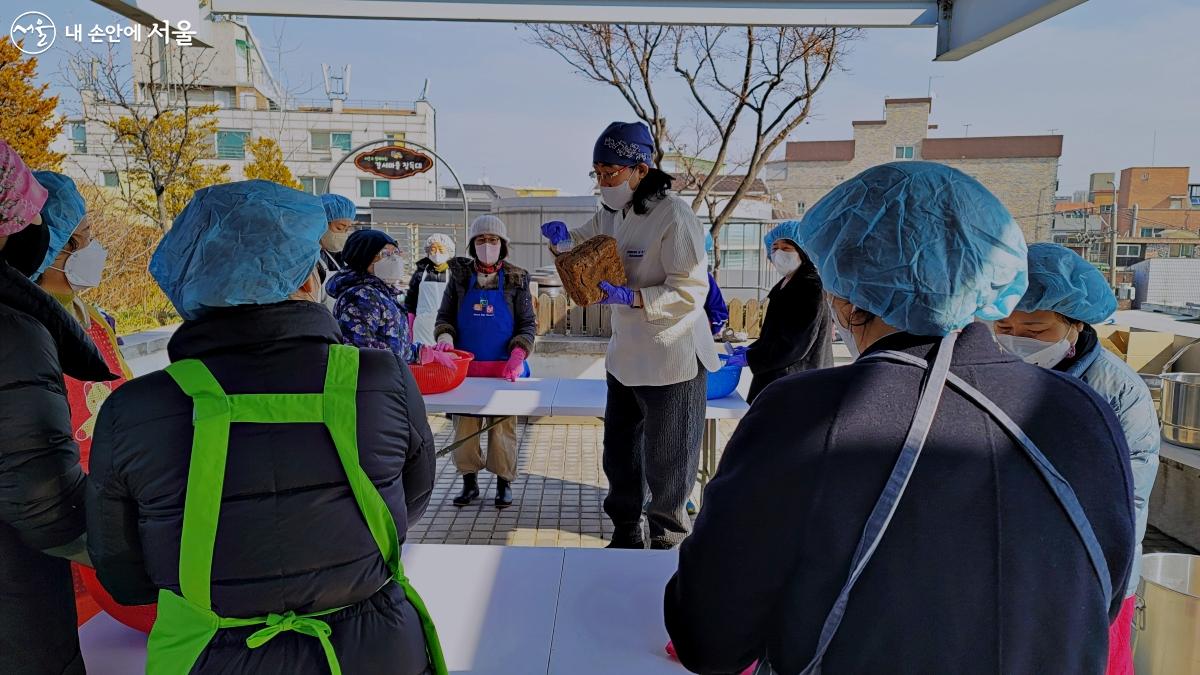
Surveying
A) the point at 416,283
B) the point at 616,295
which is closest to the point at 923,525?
the point at 616,295

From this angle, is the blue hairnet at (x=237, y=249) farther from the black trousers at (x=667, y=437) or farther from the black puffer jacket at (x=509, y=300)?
the black puffer jacket at (x=509, y=300)

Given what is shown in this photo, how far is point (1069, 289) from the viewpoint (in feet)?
6.55

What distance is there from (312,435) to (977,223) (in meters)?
1.08

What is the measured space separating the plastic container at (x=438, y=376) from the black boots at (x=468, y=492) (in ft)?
4.17

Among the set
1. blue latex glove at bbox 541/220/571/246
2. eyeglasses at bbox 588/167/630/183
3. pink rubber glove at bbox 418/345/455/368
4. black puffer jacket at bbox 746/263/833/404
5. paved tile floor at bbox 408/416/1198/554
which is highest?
eyeglasses at bbox 588/167/630/183

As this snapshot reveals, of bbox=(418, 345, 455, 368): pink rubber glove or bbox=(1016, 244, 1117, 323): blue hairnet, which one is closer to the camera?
bbox=(1016, 244, 1117, 323): blue hairnet

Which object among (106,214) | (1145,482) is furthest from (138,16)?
(106,214)

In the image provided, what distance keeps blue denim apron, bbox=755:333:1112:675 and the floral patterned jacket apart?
2.66m

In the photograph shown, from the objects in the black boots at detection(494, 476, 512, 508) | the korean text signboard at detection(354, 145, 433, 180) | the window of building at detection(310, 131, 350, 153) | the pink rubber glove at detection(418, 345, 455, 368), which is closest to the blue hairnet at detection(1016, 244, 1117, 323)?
the pink rubber glove at detection(418, 345, 455, 368)

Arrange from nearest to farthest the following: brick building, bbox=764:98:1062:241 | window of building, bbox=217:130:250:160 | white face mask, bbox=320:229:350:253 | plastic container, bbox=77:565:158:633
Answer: plastic container, bbox=77:565:158:633 → white face mask, bbox=320:229:350:253 → window of building, bbox=217:130:250:160 → brick building, bbox=764:98:1062:241

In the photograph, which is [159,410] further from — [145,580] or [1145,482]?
[1145,482]

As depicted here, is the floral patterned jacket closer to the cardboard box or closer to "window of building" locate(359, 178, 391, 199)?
the cardboard box

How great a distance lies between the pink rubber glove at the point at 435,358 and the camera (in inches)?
145

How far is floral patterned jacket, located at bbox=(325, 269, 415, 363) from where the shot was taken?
3.28 m
